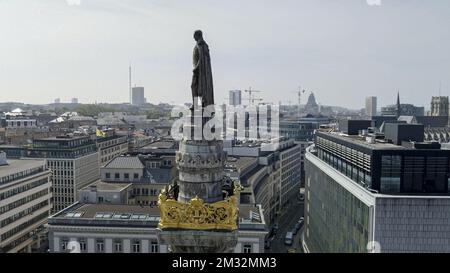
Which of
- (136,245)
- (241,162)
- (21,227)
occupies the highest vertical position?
(241,162)

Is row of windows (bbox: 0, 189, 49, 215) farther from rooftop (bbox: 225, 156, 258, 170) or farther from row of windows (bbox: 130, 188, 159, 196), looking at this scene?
rooftop (bbox: 225, 156, 258, 170)

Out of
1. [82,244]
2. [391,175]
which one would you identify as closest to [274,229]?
[391,175]

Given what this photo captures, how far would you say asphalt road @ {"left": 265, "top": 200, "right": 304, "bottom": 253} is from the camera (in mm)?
94175

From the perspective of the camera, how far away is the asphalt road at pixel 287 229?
94.2 m

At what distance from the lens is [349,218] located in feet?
206

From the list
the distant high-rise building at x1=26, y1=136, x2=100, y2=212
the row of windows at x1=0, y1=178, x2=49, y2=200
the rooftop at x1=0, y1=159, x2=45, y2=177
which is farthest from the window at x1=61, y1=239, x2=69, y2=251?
the distant high-rise building at x1=26, y1=136, x2=100, y2=212

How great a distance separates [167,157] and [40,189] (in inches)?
945

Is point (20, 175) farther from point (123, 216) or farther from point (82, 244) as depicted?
point (123, 216)

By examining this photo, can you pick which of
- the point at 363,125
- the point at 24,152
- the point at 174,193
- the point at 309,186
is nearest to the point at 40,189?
the point at 24,152

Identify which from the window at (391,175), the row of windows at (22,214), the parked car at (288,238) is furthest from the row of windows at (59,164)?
the window at (391,175)

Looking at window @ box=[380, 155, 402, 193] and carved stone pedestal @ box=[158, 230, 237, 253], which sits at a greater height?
carved stone pedestal @ box=[158, 230, 237, 253]

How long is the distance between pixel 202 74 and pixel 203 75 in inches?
1.8

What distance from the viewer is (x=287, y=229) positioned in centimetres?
11094
